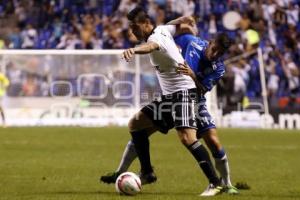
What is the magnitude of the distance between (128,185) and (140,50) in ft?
5.90

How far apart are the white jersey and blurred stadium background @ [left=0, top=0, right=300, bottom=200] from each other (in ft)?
4.25

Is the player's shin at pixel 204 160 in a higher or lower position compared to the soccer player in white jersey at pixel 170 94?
lower

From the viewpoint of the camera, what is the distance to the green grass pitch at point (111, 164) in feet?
34.5

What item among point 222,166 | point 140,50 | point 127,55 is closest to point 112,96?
point 222,166

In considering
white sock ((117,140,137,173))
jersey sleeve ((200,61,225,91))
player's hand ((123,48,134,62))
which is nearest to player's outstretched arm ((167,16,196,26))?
jersey sleeve ((200,61,225,91))

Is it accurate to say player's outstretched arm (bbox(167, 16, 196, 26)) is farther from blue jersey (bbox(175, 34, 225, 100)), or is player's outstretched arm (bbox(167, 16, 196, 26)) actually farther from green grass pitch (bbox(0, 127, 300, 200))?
green grass pitch (bbox(0, 127, 300, 200))

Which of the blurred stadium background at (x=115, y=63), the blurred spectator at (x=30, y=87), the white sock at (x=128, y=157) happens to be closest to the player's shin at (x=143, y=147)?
the white sock at (x=128, y=157)

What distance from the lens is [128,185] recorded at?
33.0 ft

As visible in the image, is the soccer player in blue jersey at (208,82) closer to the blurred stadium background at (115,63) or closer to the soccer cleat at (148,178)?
the soccer cleat at (148,178)

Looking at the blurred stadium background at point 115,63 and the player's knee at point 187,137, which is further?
the blurred stadium background at point 115,63

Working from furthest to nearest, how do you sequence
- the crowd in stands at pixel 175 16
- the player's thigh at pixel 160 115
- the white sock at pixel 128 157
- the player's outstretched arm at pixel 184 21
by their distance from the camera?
the crowd in stands at pixel 175 16 < the white sock at pixel 128 157 < the player's outstretched arm at pixel 184 21 < the player's thigh at pixel 160 115

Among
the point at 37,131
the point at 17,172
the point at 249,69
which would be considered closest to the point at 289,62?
the point at 249,69

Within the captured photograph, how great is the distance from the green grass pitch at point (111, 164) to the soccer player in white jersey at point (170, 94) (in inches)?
22.0

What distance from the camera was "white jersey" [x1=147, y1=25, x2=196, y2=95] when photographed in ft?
32.3
